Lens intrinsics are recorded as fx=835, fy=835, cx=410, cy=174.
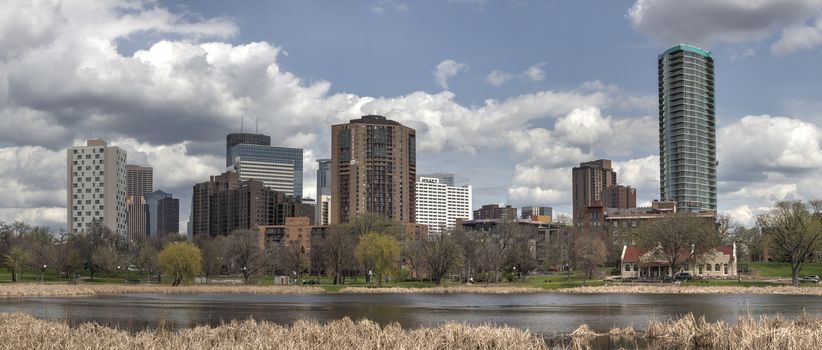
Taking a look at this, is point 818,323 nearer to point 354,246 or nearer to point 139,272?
point 354,246

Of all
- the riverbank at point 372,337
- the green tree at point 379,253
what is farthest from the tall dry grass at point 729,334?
the green tree at point 379,253

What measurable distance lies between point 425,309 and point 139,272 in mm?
121929

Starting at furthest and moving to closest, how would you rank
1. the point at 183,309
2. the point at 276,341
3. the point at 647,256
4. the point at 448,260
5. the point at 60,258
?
the point at 60,258, the point at 647,256, the point at 448,260, the point at 183,309, the point at 276,341

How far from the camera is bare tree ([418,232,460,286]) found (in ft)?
400

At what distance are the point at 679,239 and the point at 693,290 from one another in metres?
26.5

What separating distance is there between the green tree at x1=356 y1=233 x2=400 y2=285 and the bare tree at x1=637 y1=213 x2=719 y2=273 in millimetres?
39600

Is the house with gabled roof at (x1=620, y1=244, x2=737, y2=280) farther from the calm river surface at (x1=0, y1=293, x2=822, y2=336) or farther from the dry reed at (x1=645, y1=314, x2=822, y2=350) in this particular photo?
the dry reed at (x1=645, y1=314, x2=822, y2=350)

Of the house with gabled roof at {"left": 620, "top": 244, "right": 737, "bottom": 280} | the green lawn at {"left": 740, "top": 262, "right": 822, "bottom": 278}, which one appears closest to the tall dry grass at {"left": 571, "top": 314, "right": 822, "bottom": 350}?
the house with gabled roof at {"left": 620, "top": 244, "right": 737, "bottom": 280}

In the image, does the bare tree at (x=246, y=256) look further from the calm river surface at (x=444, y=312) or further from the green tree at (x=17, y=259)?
the calm river surface at (x=444, y=312)

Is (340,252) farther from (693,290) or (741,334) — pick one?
(741,334)

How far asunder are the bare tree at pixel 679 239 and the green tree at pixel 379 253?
3960 centimetres

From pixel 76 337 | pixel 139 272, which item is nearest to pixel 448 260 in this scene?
pixel 139 272

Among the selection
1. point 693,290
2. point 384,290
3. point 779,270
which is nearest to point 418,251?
point 384,290

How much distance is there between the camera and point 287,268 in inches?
5901
